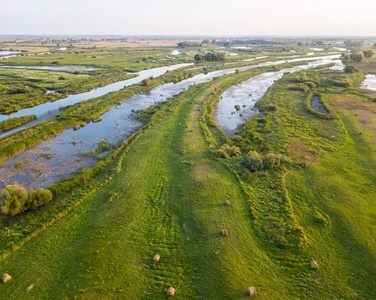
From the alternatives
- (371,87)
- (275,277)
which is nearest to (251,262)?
(275,277)

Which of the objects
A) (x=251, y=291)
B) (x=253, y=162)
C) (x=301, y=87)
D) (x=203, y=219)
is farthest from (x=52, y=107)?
(x=301, y=87)

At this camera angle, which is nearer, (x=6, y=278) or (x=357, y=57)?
(x=6, y=278)

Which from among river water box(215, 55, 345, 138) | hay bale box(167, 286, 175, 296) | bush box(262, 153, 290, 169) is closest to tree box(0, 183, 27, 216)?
hay bale box(167, 286, 175, 296)

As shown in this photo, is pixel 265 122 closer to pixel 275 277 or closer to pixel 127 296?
pixel 275 277

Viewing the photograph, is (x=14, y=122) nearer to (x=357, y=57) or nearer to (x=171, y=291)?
(x=171, y=291)

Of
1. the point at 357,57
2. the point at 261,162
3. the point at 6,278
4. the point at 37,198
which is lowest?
the point at 6,278

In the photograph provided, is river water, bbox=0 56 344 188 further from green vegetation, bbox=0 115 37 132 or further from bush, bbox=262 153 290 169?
bush, bbox=262 153 290 169

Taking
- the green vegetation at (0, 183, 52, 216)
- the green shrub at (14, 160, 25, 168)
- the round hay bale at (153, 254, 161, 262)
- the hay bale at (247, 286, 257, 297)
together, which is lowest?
the green shrub at (14, 160, 25, 168)
